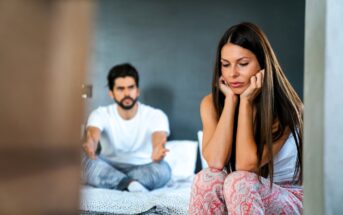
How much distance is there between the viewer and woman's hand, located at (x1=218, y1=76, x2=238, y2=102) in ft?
7.37

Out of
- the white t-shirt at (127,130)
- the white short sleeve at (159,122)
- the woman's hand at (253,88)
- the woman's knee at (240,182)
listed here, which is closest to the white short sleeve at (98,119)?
the white t-shirt at (127,130)

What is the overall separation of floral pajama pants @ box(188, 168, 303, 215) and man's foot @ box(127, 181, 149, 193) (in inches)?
52.0

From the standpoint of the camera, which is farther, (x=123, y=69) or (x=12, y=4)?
(x=123, y=69)

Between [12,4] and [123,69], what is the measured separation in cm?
366

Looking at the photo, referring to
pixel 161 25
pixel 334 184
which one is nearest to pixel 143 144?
pixel 161 25

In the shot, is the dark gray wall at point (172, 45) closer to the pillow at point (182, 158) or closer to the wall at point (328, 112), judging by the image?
the pillow at point (182, 158)

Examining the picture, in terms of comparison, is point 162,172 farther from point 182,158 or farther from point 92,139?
point 92,139

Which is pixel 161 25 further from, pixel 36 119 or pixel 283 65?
pixel 36 119

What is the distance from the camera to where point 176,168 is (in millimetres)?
3617

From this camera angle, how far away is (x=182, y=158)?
12.0ft

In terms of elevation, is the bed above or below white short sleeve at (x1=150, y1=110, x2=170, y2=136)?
below

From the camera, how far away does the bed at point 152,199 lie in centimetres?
259

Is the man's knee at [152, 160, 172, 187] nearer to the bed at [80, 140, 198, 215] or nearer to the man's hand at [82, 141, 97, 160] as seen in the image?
the bed at [80, 140, 198, 215]

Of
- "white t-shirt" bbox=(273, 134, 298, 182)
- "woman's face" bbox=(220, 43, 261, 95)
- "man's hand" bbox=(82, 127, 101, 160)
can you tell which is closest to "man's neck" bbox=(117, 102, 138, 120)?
"man's hand" bbox=(82, 127, 101, 160)
